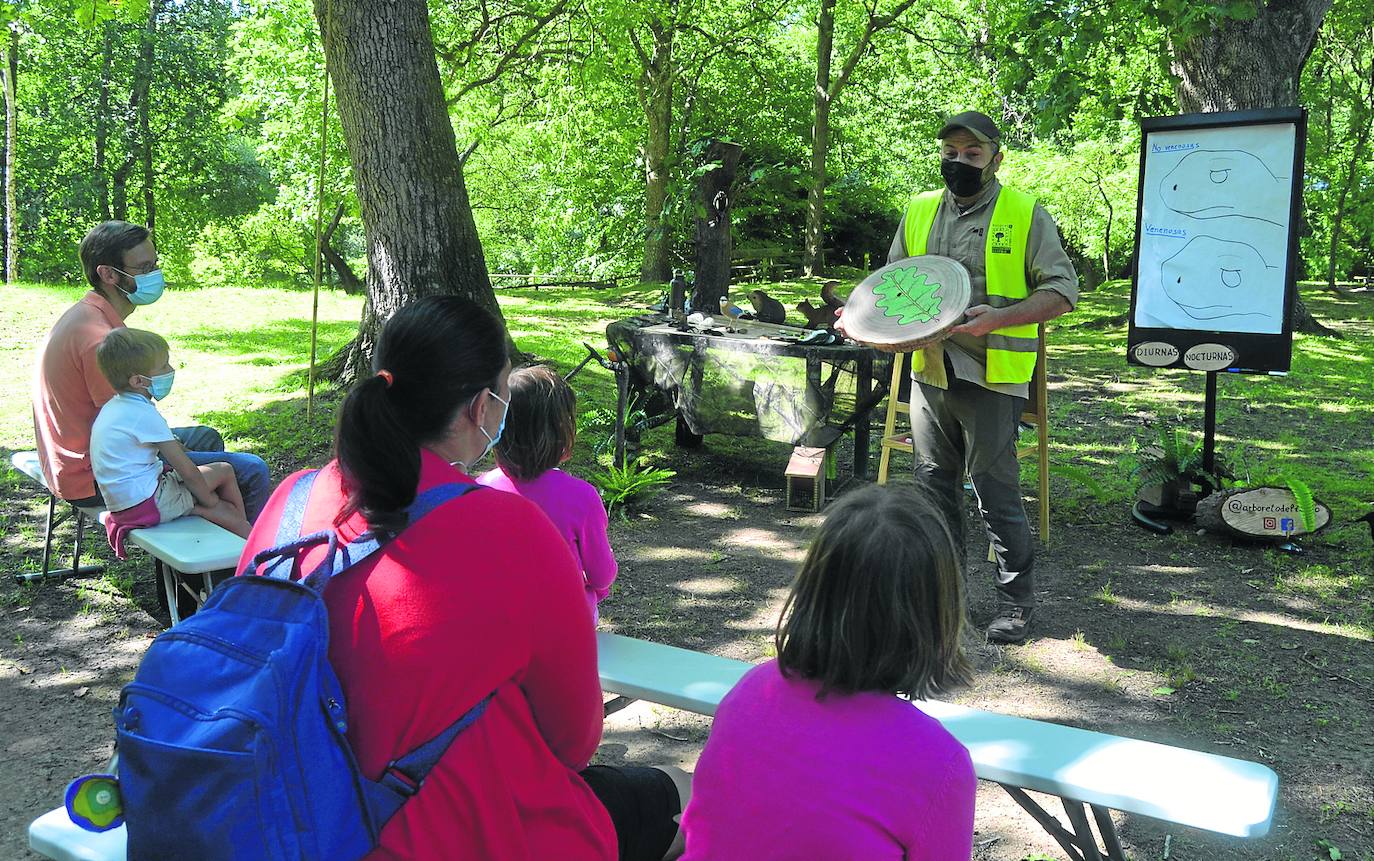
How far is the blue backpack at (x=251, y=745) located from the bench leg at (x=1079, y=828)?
4.93 feet

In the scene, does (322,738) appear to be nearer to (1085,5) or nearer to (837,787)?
(837,787)

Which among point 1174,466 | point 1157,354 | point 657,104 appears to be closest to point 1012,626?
point 1174,466

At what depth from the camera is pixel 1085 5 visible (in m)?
9.13

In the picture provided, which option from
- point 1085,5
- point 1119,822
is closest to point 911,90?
point 1085,5

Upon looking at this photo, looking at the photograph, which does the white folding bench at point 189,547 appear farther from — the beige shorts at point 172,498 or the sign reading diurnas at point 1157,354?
the sign reading diurnas at point 1157,354

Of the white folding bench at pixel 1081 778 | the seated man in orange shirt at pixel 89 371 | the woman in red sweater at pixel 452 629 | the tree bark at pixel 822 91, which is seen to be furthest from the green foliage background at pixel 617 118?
the woman in red sweater at pixel 452 629

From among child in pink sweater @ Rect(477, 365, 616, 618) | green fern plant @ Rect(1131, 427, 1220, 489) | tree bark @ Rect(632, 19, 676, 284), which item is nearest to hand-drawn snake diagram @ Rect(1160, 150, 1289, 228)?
green fern plant @ Rect(1131, 427, 1220, 489)

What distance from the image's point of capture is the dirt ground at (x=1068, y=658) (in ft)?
10.9

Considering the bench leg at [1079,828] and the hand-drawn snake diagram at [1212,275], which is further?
the hand-drawn snake diagram at [1212,275]

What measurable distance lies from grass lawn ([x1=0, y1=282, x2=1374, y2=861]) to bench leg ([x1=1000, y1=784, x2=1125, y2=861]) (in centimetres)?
40

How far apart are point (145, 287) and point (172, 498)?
105 cm

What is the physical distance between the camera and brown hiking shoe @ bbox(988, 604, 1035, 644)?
4477 millimetres

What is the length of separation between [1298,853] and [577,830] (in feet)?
7.61

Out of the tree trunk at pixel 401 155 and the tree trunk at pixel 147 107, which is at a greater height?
the tree trunk at pixel 147 107
